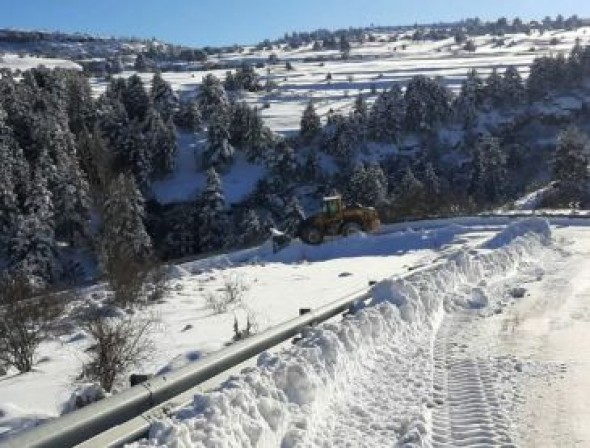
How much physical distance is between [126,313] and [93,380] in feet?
24.8

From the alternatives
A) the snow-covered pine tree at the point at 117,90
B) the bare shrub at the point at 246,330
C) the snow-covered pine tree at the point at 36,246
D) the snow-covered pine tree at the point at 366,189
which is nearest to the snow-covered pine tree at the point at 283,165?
the snow-covered pine tree at the point at 366,189

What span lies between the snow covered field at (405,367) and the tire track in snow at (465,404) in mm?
18

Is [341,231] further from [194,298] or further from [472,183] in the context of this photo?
[472,183]

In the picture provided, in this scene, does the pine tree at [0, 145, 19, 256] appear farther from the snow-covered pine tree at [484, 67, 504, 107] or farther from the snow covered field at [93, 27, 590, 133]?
the snow-covered pine tree at [484, 67, 504, 107]

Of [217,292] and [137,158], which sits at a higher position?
[137,158]

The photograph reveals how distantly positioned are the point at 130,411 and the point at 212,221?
61408 millimetres

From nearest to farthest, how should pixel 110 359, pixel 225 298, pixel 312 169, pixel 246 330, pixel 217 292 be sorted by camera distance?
pixel 110 359, pixel 246 330, pixel 225 298, pixel 217 292, pixel 312 169

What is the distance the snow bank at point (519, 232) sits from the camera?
2016 cm

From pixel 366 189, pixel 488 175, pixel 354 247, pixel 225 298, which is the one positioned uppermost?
pixel 225 298

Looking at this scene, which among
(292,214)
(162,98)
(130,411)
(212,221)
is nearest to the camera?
(130,411)

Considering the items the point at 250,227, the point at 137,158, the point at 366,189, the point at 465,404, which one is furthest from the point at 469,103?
the point at 465,404

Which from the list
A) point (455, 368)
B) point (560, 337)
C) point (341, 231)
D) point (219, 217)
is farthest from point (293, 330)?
point (219, 217)

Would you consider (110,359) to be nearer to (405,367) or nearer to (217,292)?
(405,367)

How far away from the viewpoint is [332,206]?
33.6 m
